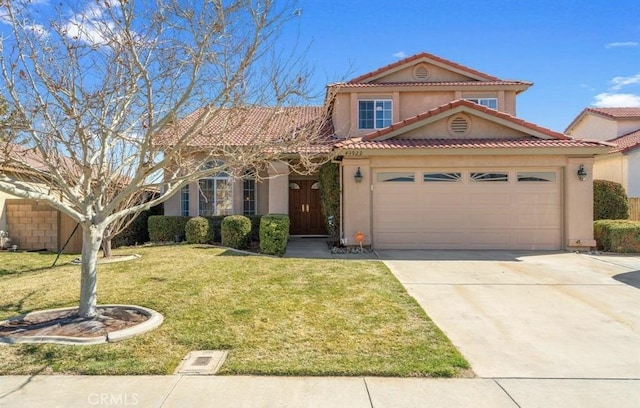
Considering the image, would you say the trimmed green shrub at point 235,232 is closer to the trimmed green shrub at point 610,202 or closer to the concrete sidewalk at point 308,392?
the concrete sidewalk at point 308,392

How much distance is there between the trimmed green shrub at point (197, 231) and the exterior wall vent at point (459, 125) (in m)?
9.23

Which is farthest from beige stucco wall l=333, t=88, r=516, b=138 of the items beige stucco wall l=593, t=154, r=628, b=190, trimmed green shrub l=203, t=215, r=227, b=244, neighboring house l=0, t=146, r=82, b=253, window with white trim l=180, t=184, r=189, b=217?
neighboring house l=0, t=146, r=82, b=253

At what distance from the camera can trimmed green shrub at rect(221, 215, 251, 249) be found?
1270cm

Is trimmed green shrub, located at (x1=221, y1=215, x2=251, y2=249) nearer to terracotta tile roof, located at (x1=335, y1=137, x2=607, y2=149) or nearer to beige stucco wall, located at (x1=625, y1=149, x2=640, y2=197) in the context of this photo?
terracotta tile roof, located at (x1=335, y1=137, x2=607, y2=149)

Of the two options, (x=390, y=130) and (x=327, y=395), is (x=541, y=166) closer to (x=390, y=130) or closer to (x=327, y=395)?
(x=390, y=130)

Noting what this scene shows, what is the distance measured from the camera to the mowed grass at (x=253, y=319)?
439cm

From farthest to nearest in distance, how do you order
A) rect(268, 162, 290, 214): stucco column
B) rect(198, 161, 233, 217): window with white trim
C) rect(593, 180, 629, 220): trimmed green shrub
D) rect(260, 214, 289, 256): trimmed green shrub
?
rect(593, 180, 629, 220): trimmed green shrub → rect(198, 161, 233, 217): window with white trim → rect(268, 162, 290, 214): stucco column → rect(260, 214, 289, 256): trimmed green shrub

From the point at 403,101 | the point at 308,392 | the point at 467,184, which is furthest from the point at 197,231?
the point at 308,392

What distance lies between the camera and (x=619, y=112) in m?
25.8

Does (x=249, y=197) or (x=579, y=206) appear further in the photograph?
(x=249, y=197)

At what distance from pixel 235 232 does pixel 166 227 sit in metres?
3.48

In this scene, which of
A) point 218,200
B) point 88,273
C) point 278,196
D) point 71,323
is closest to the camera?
point 71,323

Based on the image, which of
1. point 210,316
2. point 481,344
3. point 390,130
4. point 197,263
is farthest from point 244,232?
point 481,344

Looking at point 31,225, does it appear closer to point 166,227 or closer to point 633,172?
point 166,227
